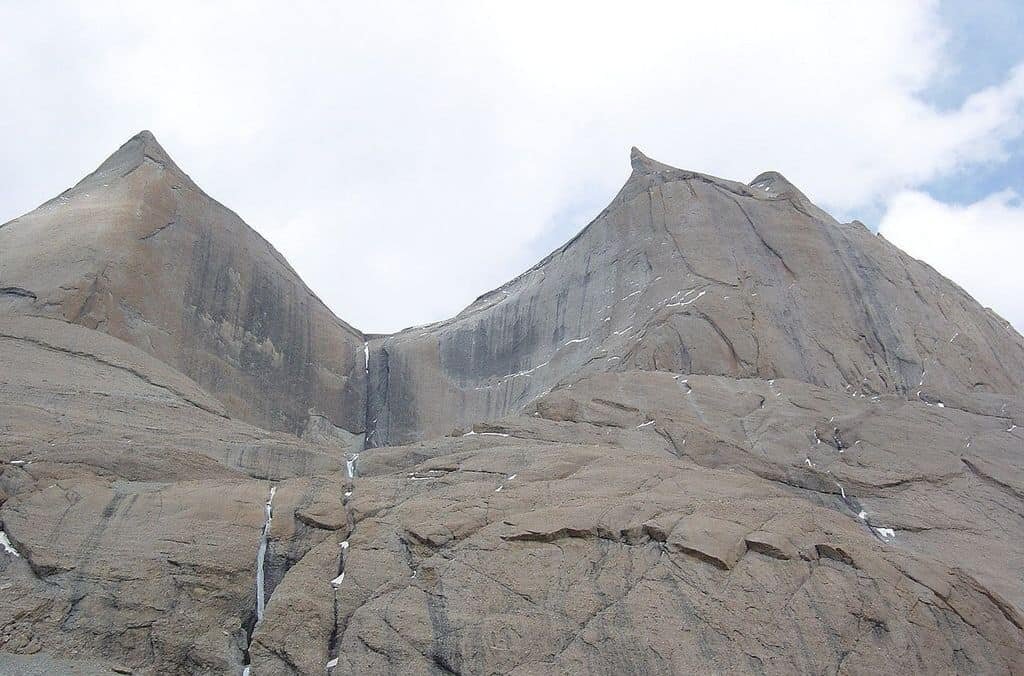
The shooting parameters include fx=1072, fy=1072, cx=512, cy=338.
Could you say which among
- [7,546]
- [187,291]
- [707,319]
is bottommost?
[7,546]

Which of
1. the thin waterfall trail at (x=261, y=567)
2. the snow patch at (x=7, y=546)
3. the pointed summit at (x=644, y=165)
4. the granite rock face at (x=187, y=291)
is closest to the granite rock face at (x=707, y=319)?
the pointed summit at (x=644, y=165)

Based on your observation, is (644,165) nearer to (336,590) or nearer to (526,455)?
(526,455)

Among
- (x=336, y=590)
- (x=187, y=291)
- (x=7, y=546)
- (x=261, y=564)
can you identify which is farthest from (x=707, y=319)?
(x=7, y=546)

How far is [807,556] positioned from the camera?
18.7 meters

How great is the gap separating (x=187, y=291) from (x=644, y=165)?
16285 millimetres

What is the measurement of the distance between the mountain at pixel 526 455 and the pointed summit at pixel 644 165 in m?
0.14

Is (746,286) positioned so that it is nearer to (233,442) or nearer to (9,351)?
(233,442)

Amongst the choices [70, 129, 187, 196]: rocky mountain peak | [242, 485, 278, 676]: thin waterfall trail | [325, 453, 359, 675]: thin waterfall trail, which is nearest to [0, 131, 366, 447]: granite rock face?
[70, 129, 187, 196]: rocky mountain peak

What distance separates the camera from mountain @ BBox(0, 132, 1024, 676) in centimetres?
1725

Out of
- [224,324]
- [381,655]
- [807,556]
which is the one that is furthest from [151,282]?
[807,556]

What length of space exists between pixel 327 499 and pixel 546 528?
438cm

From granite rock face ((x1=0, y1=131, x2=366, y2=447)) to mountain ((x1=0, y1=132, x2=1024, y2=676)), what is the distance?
12 centimetres

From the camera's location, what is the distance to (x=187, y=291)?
3306 cm

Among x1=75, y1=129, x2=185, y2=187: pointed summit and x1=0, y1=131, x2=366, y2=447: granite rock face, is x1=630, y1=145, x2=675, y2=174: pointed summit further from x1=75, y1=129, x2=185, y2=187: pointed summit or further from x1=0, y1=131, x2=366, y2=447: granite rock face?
x1=75, y1=129, x2=185, y2=187: pointed summit
